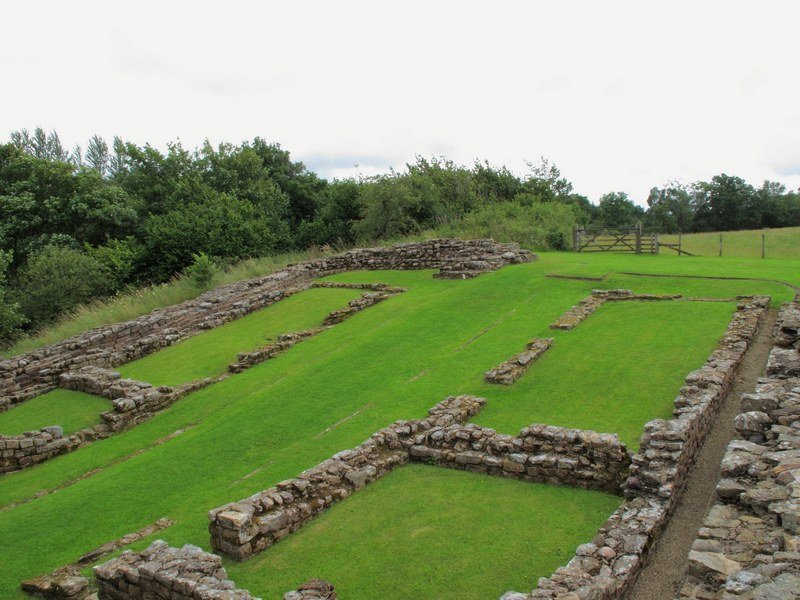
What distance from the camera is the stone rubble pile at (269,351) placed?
2041cm

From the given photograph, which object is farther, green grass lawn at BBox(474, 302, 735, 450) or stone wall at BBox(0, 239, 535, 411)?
stone wall at BBox(0, 239, 535, 411)

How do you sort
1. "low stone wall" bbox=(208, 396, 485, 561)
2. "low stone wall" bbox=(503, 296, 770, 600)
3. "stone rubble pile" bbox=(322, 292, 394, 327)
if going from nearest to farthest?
1. "low stone wall" bbox=(503, 296, 770, 600)
2. "low stone wall" bbox=(208, 396, 485, 561)
3. "stone rubble pile" bbox=(322, 292, 394, 327)

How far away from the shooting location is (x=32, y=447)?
15.9 m

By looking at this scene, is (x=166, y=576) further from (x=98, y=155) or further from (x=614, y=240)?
(x=98, y=155)

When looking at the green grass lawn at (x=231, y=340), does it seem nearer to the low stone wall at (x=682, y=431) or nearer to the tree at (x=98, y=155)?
the low stone wall at (x=682, y=431)

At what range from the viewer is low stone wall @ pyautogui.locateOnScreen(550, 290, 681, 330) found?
758 inches

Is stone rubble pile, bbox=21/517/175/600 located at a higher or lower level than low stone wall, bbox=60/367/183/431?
lower

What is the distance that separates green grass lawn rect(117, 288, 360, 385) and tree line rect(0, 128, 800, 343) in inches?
327

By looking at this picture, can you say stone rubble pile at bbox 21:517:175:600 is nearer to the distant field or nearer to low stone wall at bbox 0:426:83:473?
low stone wall at bbox 0:426:83:473

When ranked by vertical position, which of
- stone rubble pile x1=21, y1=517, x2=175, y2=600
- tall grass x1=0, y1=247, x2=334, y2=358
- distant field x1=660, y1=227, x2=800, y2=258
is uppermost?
distant field x1=660, y1=227, x2=800, y2=258

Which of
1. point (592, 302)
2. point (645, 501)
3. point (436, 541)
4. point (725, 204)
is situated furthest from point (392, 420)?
point (725, 204)

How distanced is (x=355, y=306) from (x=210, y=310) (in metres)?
6.91

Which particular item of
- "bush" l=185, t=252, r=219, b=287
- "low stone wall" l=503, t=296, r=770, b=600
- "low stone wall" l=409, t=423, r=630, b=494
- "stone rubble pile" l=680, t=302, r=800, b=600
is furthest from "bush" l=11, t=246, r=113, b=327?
"stone rubble pile" l=680, t=302, r=800, b=600

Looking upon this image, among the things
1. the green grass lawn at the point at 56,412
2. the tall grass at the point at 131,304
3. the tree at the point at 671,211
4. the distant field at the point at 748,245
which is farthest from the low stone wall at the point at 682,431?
the tree at the point at 671,211
